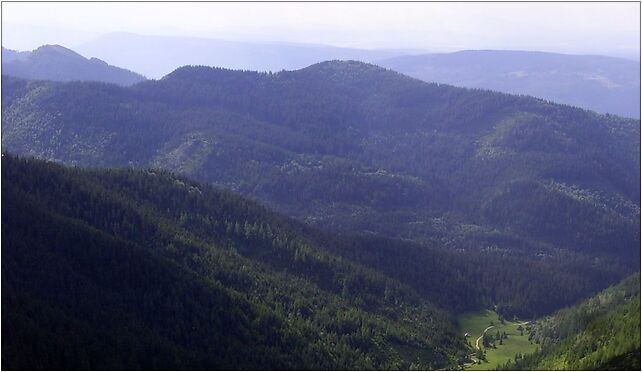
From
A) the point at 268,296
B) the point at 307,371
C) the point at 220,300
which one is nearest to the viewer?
the point at 307,371

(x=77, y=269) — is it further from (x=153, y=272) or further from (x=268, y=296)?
(x=268, y=296)

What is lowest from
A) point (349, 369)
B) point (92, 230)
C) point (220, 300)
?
point (349, 369)

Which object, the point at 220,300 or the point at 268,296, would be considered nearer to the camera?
the point at 220,300

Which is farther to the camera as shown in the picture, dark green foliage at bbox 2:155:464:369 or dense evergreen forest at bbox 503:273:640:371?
dark green foliage at bbox 2:155:464:369

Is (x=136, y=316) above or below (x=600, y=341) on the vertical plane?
below

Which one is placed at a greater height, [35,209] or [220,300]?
[35,209]

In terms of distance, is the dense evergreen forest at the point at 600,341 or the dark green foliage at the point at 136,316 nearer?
the dense evergreen forest at the point at 600,341

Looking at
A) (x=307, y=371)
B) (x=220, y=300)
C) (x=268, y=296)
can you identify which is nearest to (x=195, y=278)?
(x=220, y=300)

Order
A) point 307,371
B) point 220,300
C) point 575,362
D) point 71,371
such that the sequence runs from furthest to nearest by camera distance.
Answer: point 220,300 < point 307,371 < point 575,362 < point 71,371
